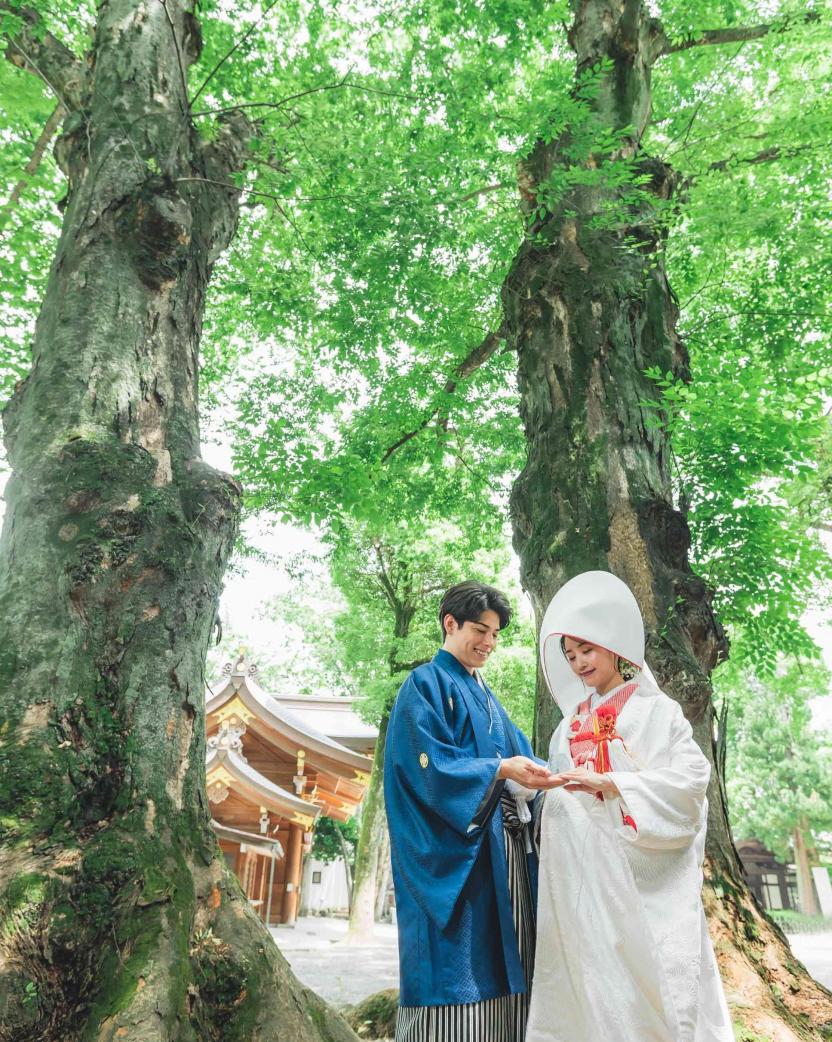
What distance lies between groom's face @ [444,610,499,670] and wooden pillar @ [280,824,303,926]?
13.2m

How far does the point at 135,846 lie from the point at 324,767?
40.1 feet

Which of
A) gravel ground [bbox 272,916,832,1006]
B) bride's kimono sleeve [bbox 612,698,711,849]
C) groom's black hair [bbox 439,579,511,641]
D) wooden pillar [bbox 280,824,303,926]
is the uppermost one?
groom's black hair [bbox 439,579,511,641]

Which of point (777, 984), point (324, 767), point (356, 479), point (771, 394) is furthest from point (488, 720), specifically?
point (324, 767)

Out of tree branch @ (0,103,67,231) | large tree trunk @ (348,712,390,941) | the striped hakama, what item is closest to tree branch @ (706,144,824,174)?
tree branch @ (0,103,67,231)

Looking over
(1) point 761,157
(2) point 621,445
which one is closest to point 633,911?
(2) point 621,445

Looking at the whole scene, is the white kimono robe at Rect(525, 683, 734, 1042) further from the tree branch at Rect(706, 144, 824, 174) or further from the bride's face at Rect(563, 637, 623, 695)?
the tree branch at Rect(706, 144, 824, 174)

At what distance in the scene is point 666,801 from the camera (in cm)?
211

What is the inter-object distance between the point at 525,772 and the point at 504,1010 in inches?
28.9

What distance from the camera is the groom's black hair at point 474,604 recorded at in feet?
8.73

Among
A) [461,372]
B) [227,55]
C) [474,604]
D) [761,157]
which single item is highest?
[761,157]

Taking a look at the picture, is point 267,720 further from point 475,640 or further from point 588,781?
→ point 588,781

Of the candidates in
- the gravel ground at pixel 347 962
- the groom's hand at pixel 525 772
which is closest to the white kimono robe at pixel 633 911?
the groom's hand at pixel 525 772

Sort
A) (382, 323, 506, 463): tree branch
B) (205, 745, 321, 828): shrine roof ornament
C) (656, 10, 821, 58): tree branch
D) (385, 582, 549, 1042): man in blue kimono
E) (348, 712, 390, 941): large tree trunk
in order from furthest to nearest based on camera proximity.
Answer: (348, 712, 390, 941): large tree trunk
(205, 745, 321, 828): shrine roof ornament
(382, 323, 506, 463): tree branch
(656, 10, 821, 58): tree branch
(385, 582, 549, 1042): man in blue kimono

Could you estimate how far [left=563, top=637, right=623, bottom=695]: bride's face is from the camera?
2539 millimetres
